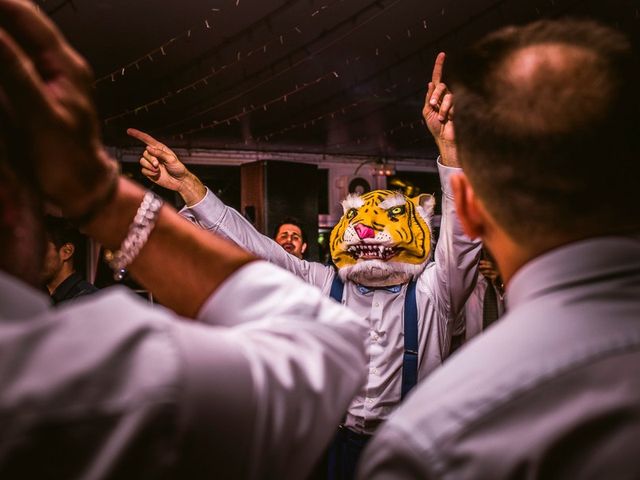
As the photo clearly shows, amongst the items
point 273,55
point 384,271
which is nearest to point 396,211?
point 384,271

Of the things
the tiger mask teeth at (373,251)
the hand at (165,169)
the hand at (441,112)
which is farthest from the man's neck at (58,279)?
the hand at (441,112)

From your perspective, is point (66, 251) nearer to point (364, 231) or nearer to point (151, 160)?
point (151, 160)

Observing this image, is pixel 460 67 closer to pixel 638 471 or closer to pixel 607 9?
pixel 638 471

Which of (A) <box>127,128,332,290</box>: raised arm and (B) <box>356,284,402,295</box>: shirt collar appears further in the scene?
(B) <box>356,284,402,295</box>: shirt collar

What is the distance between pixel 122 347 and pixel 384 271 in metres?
2.41

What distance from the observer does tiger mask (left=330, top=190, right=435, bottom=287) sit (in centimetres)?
292

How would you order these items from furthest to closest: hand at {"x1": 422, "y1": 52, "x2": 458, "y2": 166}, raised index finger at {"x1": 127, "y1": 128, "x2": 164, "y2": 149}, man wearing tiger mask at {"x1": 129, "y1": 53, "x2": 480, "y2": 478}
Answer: man wearing tiger mask at {"x1": 129, "y1": 53, "x2": 480, "y2": 478} → raised index finger at {"x1": 127, "y1": 128, "x2": 164, "y2": 149} → hand at {"x1": 422, "y1": 52, "x2": 458, "y2": 166}

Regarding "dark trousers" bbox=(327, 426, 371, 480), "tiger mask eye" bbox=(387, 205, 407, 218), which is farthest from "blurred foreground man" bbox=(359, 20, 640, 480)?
"tiger mask eye" bbox=(387, 205, 407, 218)

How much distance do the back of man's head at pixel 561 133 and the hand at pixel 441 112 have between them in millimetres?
747

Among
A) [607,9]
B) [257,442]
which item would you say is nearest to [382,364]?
[257,442]

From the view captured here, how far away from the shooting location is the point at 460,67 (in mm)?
939

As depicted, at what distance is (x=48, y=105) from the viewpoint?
1.98 ft

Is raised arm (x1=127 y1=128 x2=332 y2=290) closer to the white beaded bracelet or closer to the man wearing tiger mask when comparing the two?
the man wearing tiger mask

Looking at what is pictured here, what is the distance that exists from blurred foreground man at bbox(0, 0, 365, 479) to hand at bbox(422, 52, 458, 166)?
1.00 m
